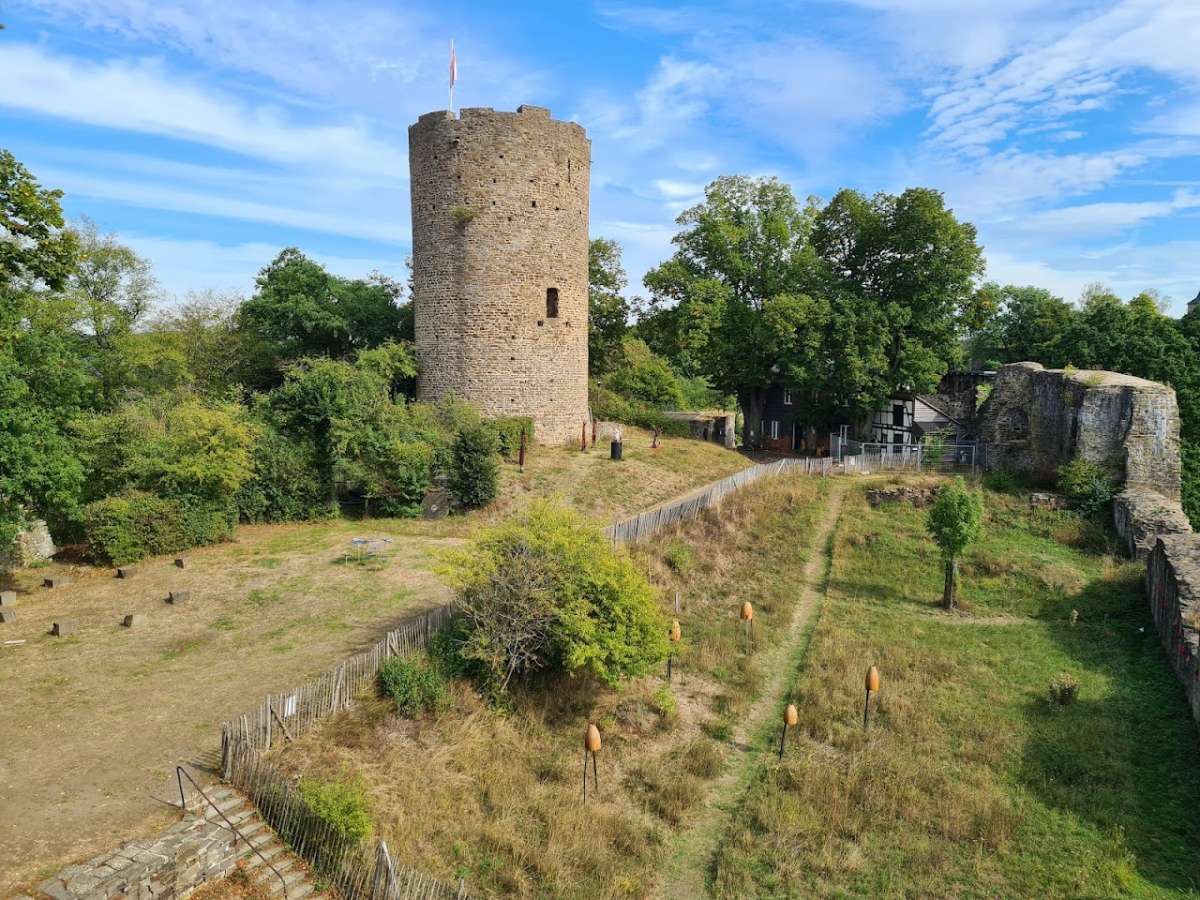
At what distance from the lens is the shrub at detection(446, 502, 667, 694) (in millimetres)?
13062

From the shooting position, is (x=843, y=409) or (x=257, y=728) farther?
(x=843, y=409)

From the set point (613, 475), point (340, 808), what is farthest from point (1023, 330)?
point (340, 808)

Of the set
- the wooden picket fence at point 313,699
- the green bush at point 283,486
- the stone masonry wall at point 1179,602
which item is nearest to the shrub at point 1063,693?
the stone masonry wall at point 1179,602

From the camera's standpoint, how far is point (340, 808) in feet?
29.3

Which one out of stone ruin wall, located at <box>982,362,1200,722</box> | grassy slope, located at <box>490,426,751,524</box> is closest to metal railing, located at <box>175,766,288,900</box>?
grassy slope, located at <box>490,426,751,524</box>

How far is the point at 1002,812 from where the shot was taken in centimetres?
1076

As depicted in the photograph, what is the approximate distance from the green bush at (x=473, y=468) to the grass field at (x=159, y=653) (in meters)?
0.65

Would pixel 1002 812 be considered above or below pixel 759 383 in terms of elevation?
below

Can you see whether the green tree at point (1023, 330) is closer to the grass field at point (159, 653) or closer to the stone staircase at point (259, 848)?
the grass field at point (159, 653)

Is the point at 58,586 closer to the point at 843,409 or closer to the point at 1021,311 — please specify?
the point at 843,409

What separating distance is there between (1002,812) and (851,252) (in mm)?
29146

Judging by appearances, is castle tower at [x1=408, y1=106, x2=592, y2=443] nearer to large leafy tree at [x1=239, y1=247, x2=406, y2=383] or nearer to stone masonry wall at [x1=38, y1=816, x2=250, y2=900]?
large leafy tree at [x1=239, y1=247, x2=406, y2=383]

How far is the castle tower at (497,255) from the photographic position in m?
26.2

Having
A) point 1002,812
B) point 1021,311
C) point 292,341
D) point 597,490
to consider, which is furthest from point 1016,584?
point 1021,311
